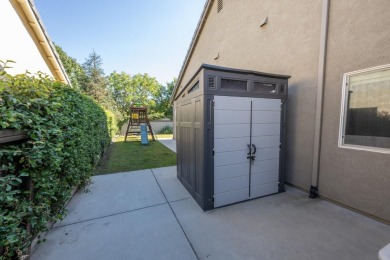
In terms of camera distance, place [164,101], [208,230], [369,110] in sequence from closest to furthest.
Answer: [208,230], [369,110], [164,101]

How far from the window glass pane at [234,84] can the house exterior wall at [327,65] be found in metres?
1.56

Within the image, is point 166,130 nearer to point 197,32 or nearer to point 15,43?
point 197,32

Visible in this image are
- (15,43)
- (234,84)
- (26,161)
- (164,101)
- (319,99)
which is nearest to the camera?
(26,161)

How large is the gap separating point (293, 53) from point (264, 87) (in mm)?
1331

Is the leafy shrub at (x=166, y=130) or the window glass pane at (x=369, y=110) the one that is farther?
the leafy shrub at (x=166, y=130)

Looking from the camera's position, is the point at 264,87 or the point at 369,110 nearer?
the point at 369,110

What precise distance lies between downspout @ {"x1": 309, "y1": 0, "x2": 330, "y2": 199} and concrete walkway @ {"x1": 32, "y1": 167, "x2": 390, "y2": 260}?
425 millimetres

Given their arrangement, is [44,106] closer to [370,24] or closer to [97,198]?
[97,198]

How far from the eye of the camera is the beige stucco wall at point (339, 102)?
2.60 meters

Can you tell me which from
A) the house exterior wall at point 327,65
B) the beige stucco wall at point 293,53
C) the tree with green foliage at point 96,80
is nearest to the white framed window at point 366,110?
the house exterior wall at point 327,65

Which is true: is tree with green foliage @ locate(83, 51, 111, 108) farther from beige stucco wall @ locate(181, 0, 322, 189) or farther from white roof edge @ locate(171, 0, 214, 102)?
beige stucco wall @ locate(181, 0, 322, 189)

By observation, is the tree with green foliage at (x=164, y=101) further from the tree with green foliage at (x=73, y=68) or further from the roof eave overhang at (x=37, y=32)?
the roof eave overhang at (x=37, y=32)

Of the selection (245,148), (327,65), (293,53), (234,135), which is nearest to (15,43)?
(234,135)

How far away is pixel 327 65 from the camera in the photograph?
10.8 feet
